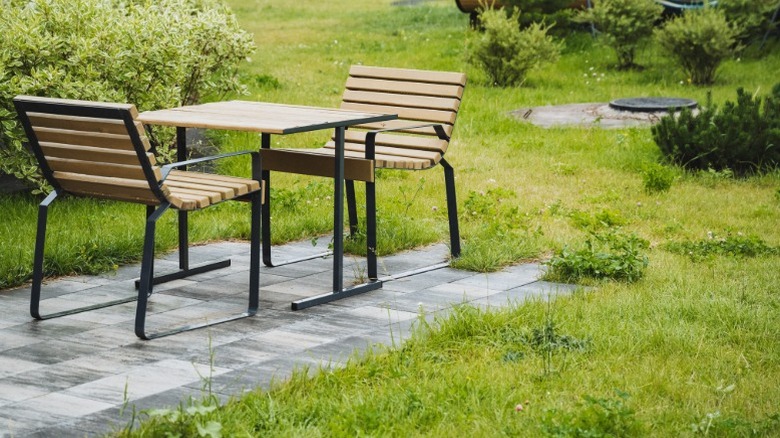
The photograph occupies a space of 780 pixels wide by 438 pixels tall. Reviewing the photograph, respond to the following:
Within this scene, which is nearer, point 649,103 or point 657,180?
point 657,180

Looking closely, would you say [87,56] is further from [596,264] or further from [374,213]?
[596,264]

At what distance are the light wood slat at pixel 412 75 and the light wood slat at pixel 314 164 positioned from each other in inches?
32.0

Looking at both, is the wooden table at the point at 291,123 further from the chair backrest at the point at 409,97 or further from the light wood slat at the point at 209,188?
the chair backrest at the point at 409,97

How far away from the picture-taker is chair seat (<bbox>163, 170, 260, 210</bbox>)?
5.02 metres

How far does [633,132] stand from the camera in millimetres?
10469

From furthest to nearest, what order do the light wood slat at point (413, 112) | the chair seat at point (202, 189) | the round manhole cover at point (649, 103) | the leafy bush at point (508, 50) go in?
1. the leafy bush at point (508, 50)
2. the round manhole cover at point (649, 103)
3. the light wood slat at point (413, 112)
4. the chair seat at point (202, 189)

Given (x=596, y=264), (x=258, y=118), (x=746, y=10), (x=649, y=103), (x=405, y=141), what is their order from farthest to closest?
1. (x=746, y=10)
2. (x=649, y=103)
3. (x=405, y=141)
4. (x=596, y=264)
5. (x=258, y=118)

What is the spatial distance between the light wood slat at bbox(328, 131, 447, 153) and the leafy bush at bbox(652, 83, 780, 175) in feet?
10.5

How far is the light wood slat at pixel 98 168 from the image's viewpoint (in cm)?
498

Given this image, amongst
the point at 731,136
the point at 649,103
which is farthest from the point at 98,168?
the point at 649,103

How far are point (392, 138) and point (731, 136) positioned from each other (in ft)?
11.1

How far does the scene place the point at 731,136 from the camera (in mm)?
9031

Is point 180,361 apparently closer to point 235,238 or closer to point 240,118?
point 240,118

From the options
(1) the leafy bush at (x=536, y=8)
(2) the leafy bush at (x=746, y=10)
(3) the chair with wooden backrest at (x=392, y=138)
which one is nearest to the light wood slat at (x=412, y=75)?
(3) the chair with wooden backrest at (x=392, y=138)
